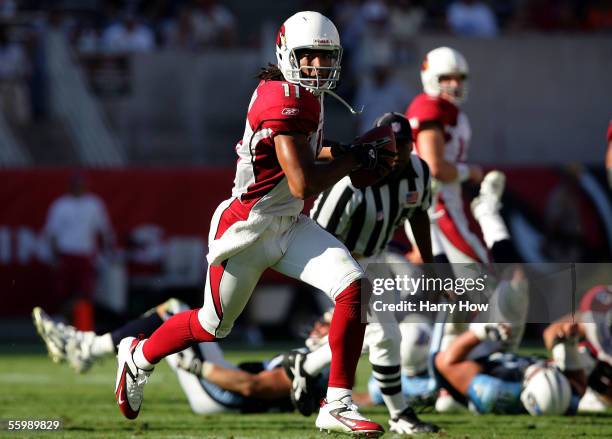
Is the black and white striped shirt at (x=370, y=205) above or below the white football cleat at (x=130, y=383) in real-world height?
above

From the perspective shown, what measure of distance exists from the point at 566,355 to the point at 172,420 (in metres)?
2.05

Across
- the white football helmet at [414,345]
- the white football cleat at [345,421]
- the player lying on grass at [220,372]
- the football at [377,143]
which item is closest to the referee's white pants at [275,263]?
the football at [377,143]

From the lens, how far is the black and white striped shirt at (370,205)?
5910 millimetres

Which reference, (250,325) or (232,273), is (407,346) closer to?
(232,273)

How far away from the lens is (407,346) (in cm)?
662

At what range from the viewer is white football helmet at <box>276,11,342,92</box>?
5047mm

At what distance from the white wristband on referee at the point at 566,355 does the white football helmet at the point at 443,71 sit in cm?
177

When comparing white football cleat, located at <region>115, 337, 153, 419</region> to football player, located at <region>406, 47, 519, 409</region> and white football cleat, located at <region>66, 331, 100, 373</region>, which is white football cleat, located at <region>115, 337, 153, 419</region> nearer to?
white football cleat, located at <region>66, 331, 100, 373</region>

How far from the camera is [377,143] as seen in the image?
200 inches

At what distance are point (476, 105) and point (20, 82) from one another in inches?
218

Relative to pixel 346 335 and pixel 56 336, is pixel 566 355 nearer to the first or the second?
pixel 346 335

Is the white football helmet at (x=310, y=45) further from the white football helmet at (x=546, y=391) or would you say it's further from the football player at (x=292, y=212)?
the white football helmet at (x=546, y=391)

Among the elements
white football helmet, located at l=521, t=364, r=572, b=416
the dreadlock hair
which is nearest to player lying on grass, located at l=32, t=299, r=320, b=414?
white football helmet, located at l=521, t=364, r=572, b=416

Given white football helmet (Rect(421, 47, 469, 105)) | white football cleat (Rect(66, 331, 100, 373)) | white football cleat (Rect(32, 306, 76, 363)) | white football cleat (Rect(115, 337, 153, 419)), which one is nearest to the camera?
white football cleat (Rect(115, 337, 153, 419))
